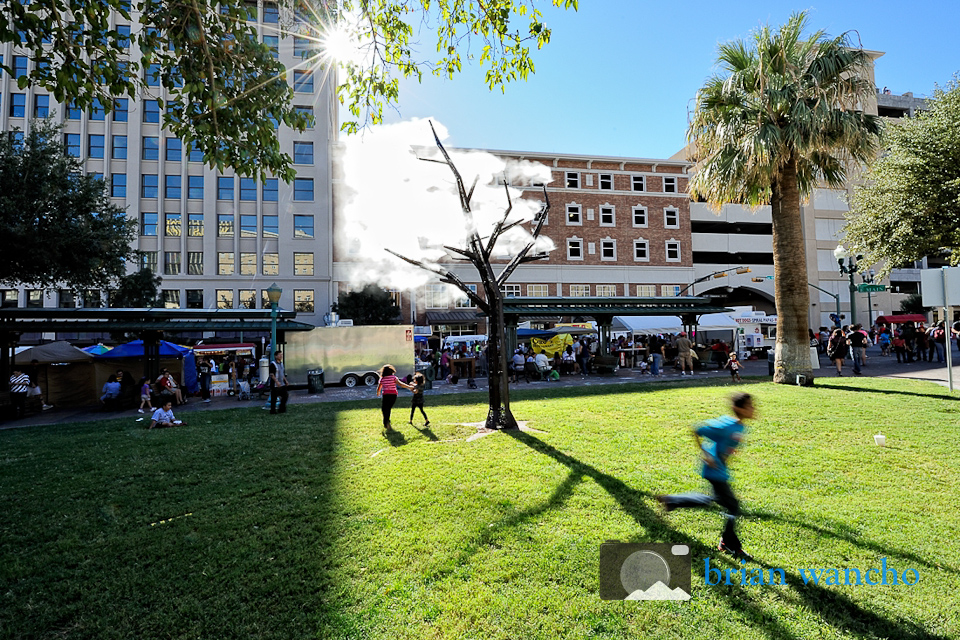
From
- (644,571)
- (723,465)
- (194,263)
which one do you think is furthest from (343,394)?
(194,263)

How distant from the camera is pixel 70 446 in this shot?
9.64m

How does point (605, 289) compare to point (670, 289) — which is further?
point (670, 289)

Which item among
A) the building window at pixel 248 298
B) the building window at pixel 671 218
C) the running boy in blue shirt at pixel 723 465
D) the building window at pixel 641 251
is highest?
the building window at pixel 671 218

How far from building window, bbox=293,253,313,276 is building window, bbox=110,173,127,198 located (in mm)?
12853

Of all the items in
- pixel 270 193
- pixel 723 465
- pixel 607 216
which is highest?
pixel 270 193

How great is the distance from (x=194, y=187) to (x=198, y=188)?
0.93 ft

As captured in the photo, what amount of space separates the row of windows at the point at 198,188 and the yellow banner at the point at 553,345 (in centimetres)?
2271

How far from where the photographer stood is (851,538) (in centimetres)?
420

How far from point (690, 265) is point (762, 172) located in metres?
34.1

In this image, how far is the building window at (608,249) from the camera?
4331cm

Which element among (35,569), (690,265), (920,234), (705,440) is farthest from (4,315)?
(690,265)

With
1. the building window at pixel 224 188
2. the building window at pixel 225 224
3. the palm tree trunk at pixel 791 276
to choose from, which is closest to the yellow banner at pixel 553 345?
the palm tree trunk at pixel 791 276

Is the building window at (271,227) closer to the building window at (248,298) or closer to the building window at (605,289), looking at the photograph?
the building window at (248,298)

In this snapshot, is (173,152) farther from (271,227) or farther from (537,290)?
(537,290)
